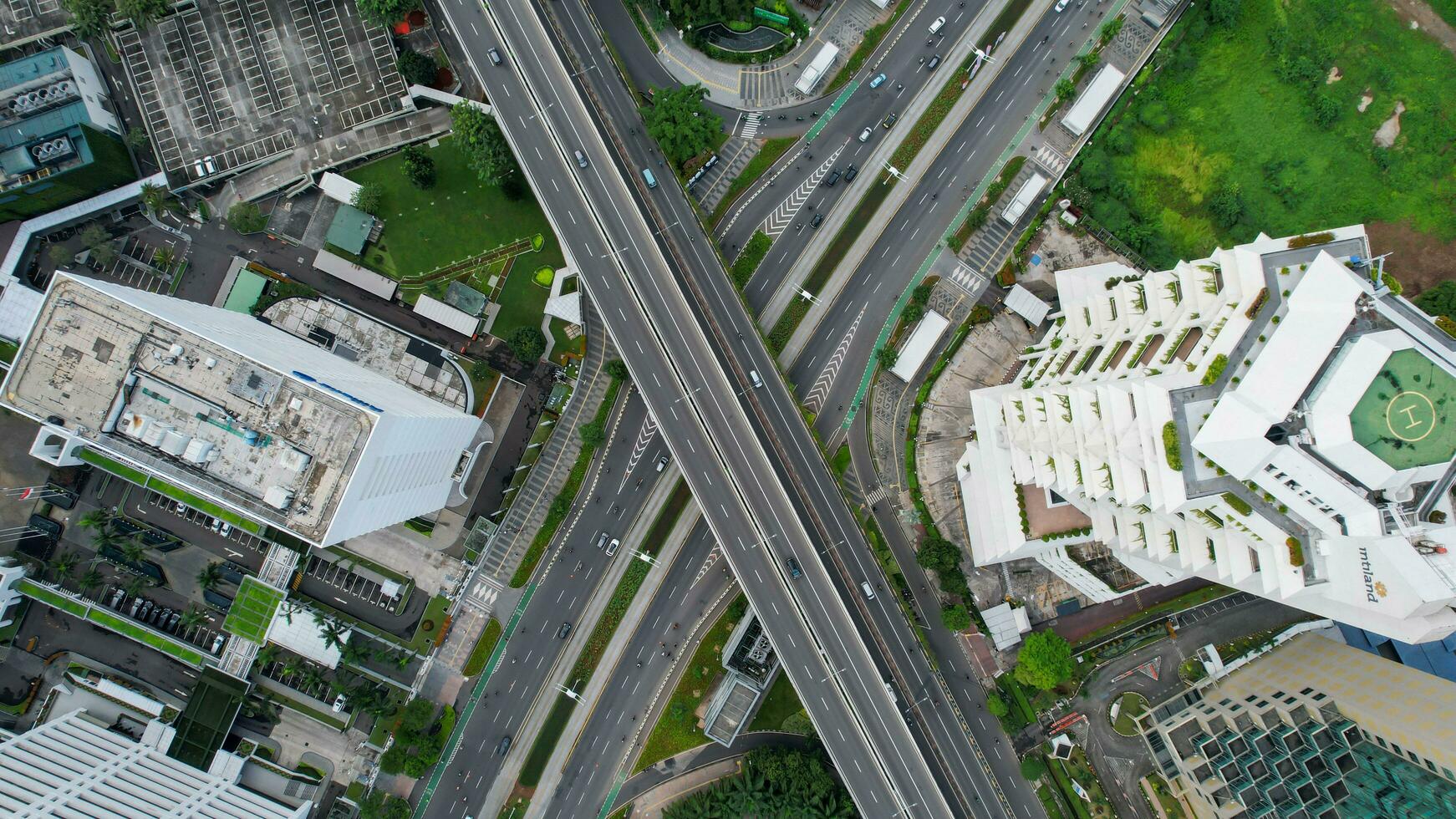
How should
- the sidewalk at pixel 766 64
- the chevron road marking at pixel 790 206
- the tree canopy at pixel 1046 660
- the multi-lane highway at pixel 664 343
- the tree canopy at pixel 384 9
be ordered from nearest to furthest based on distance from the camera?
the tree canopy at pixel 1046 660, the tree canopy at pixel 384 9, the multi-lane highway at pixel 664 343, the chevron road marking at pixel 790 206, the sidewalk at pixel 766 64

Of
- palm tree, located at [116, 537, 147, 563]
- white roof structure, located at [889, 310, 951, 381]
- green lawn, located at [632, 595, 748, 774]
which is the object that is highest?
white roof structure, located at [889, 310, 951, 381]

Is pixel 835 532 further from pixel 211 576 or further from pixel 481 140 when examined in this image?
pixel 211 576

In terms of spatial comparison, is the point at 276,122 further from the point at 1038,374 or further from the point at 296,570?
the point at 1038,374

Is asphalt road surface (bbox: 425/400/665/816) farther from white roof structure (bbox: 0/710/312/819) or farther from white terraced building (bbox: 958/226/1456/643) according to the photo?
white terraced building (bbox: 958/226/1456/643)

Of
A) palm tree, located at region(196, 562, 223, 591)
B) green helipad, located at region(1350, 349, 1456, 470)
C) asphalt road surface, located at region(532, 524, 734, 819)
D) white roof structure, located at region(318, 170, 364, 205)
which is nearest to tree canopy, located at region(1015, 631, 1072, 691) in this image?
asphalt road surface, located at region(532, 524, 734, 819)

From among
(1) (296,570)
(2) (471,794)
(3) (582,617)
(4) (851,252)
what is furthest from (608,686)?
(4) (851,252)

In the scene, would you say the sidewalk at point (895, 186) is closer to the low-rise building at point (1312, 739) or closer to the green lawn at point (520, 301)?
the green lawn at point (520, 301)

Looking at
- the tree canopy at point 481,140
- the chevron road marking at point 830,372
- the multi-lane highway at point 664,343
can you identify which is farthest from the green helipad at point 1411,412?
the tree canopy at point 481,140
